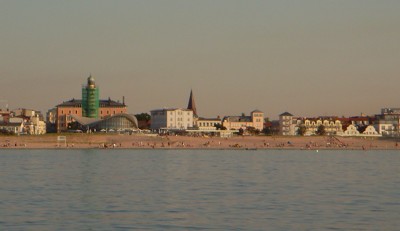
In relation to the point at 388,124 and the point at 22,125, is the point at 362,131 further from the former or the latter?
the point at 22,125

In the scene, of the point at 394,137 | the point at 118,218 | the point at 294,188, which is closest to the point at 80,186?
the point at 294,188

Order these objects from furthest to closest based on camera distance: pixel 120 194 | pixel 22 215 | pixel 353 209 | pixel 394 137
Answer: pixel 394 137, pixel 120 194, pixel 353 209, pixel 22 215

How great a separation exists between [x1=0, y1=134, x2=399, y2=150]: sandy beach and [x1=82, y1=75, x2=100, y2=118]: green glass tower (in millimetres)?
23773

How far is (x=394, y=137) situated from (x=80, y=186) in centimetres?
11191

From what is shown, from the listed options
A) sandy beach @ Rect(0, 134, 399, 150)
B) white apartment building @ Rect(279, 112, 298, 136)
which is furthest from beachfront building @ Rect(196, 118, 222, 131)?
sandy beach @ Rect(0, 134, 399, 150)

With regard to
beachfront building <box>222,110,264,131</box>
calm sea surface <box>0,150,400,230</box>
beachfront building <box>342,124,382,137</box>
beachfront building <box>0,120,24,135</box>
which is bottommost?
calm sea surface <box>0,150,400,230</box>

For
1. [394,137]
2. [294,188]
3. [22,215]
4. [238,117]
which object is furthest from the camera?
[238,117]

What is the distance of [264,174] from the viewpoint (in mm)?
47562

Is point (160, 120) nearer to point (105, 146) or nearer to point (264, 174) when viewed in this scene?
point (105, 146)

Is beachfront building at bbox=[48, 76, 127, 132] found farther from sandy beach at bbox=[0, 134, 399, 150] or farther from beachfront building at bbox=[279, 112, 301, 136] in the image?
beachfront building at bbox=[279, 112, 301, 136]

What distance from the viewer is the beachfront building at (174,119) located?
158 m

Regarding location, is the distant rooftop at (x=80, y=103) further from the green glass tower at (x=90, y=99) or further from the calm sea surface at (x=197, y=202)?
the calm sea surface at (x=197, y=202)

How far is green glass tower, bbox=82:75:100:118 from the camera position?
146 metres

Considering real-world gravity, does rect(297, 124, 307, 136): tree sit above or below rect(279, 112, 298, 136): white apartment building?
below
